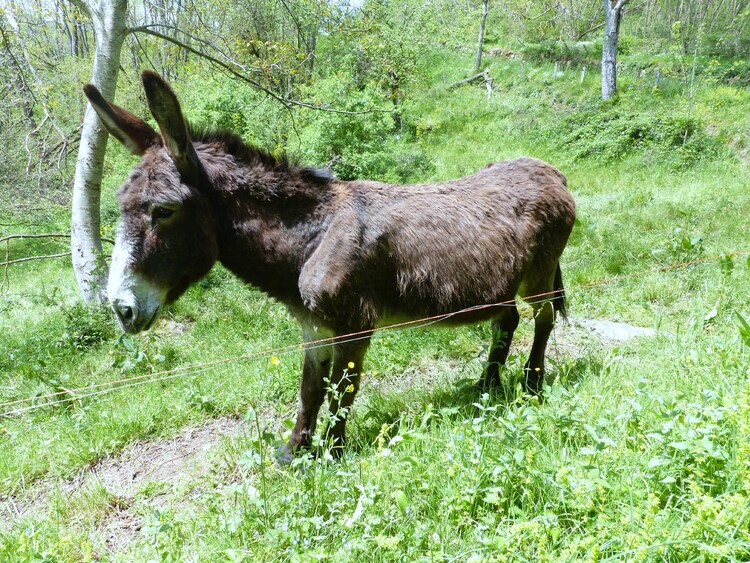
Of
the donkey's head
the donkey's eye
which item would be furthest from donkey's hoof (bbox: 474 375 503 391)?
the donkey's eye

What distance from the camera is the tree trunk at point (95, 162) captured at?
4.26 meters

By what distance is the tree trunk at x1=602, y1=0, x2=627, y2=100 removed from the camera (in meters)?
13.5

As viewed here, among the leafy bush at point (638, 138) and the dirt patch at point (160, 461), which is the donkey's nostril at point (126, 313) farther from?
the leafy bush at point (638, 138)

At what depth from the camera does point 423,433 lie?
2.31 meters

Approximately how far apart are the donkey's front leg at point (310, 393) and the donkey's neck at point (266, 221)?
1.03 ft

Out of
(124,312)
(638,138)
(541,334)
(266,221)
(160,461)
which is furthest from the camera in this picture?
(638,138)

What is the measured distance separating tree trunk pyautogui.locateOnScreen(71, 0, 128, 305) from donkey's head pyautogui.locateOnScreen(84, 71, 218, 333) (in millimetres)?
2452

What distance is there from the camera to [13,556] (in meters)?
1.86

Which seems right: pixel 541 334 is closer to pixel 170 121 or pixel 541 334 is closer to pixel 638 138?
pixel 170 121

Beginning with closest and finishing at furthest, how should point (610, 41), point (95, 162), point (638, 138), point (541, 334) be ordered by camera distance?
1. point (541, 334)
2. point (95, 162)
3. point (638, 138)
4. point (610, 41)

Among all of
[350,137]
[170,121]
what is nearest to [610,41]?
[350,137]

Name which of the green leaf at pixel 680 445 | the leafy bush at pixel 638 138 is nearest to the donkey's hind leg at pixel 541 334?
the green leaf at pixel 680 445

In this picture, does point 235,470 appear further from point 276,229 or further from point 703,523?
point 703,523

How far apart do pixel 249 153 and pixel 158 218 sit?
2.19 feet
